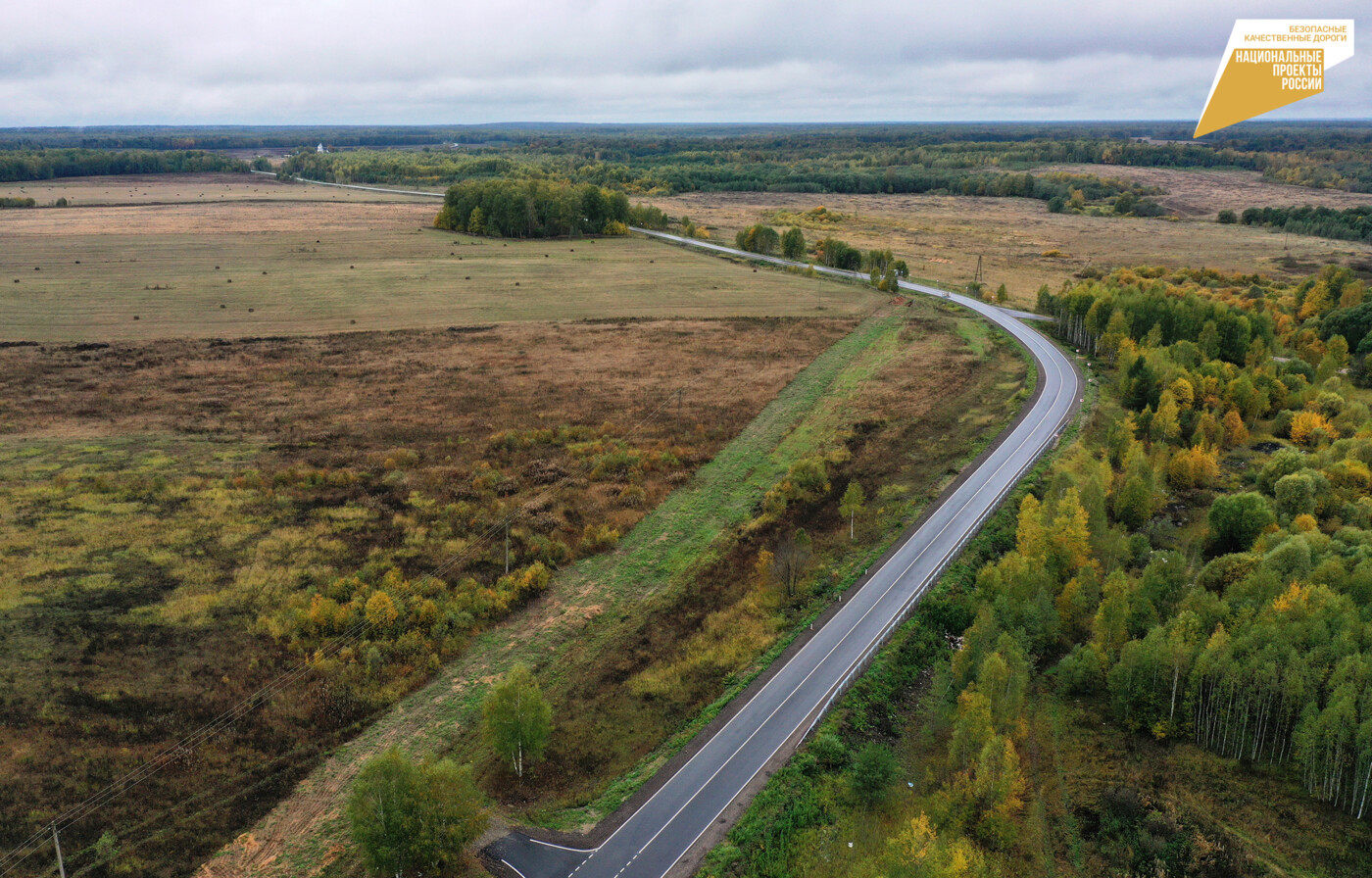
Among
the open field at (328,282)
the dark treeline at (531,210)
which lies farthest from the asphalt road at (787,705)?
the dark treeline at (531,210)

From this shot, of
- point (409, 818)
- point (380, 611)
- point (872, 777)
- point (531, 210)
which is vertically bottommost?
point (872, 777)

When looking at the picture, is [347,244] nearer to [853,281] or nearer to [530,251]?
[530,251]

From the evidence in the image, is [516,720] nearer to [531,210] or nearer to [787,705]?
[787,705]

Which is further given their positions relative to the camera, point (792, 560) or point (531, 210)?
point (531, 210)

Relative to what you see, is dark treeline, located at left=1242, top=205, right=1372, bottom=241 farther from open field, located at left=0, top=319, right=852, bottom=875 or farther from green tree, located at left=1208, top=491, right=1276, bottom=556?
green tree, located at left=1208, top=491, right=1276, bottom=556

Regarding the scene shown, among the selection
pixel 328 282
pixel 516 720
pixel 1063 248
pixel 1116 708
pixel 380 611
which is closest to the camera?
pixel 516 720

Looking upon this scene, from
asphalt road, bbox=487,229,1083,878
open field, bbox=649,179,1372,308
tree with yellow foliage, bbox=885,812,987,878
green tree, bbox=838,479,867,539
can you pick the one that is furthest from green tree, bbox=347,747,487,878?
open field, bbox=649,179,1372,308

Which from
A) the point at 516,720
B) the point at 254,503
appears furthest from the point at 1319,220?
the point at 254,503
